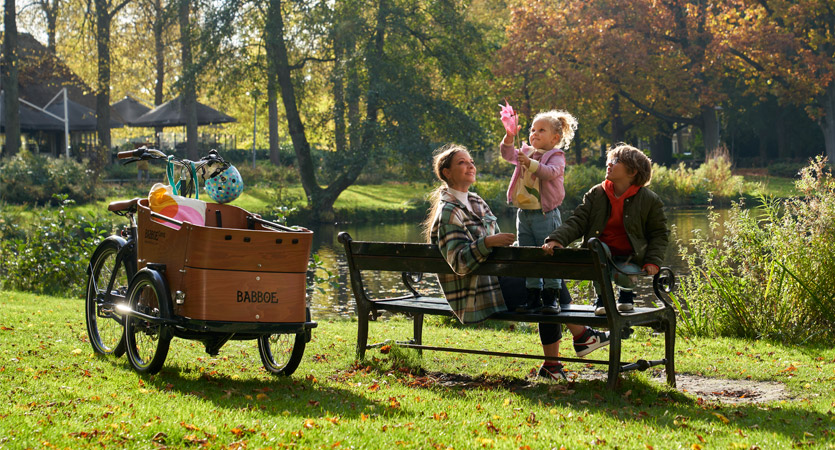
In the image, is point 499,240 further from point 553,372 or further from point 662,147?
point 662,147

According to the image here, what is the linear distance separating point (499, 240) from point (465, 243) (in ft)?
1.04

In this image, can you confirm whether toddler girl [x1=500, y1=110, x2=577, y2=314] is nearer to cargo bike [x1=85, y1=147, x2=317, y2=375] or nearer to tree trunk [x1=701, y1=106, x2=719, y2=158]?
cargo bike [x1=85, y1=147, x2=317, y2=375]

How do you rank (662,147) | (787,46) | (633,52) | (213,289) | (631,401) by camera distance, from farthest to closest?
(662,147), (633,52), (787,46), (213,289), (631,401)

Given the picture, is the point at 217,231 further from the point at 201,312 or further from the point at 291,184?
the point at 291,184

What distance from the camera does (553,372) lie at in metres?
5.57

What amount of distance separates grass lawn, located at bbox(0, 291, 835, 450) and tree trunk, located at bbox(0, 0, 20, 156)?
83.9ft

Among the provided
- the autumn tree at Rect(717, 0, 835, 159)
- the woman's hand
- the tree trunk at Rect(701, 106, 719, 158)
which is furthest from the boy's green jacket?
the tree trunk at Rect(701, 106, 719, 158)

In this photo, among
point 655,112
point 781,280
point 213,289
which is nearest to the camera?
point 213,289

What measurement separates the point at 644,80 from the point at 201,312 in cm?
3553

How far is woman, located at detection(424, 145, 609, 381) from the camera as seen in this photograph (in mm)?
5172

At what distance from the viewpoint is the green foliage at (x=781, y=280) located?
7613 millimetres

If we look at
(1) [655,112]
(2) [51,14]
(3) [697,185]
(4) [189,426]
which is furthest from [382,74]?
(4) [189,426]

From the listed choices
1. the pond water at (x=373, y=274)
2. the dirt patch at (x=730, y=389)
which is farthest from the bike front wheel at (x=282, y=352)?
the pond water at (x=373, y=274)

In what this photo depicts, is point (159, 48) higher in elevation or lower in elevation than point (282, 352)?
higher
